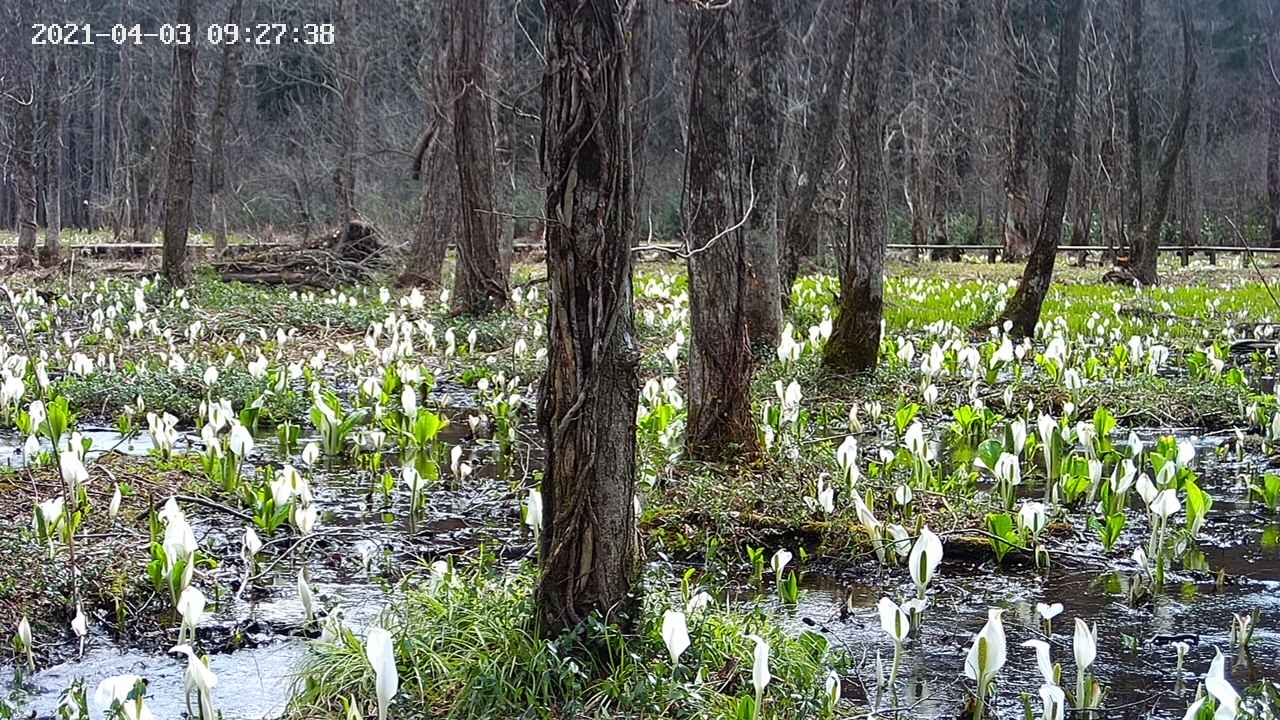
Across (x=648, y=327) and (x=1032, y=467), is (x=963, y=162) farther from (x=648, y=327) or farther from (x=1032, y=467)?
(x=1032, y=467)

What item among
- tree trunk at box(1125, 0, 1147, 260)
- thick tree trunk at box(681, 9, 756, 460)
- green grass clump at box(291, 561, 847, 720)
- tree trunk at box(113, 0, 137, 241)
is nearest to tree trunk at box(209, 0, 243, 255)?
tree trunk at box(113, 0, 137, 241)

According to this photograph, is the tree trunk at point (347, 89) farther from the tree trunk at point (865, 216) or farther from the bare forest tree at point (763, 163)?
the tree trunk at point (865, 216)

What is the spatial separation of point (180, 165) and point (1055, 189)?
33.7 ft

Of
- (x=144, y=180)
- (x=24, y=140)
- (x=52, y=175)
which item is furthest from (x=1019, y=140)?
(x=144, y=180)

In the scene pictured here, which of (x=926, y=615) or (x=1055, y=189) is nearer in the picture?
(x=926, y=615)

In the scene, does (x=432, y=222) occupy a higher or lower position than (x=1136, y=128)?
lower

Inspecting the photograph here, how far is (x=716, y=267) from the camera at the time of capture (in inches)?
237

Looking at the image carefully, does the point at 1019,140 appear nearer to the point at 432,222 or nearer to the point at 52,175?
A: the point at 432,222

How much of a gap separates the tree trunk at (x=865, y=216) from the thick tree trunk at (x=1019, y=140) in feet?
54.5

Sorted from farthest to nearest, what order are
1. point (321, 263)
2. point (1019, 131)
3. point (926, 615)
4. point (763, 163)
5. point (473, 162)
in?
point (1019, 131) → point (321, 263) → point (473, 162) → point (763, 163) → point (926, 615)

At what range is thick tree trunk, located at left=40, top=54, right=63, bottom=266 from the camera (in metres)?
19.2

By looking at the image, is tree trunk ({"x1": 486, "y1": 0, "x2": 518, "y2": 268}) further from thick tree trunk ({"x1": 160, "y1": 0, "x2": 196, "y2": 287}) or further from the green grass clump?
the green grass clump

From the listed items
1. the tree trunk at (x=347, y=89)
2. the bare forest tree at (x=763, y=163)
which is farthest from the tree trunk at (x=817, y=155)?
the tree trunk at (x=347, y=89)

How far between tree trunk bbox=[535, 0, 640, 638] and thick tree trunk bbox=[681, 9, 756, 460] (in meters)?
2.48
